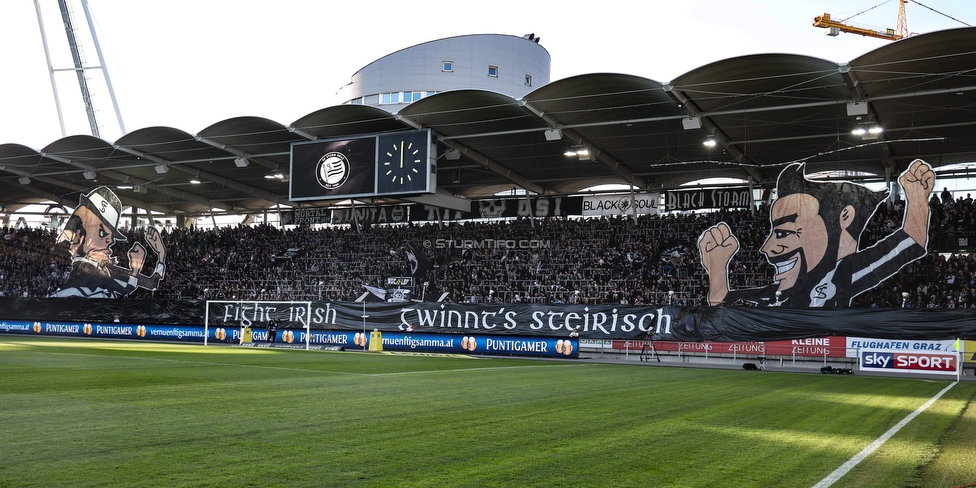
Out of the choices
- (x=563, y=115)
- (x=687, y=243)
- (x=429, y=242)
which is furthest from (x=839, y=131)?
(x=429, y=242)

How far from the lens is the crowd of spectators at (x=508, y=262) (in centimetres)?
3488

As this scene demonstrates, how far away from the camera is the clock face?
115 feet

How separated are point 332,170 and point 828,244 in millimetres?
21783

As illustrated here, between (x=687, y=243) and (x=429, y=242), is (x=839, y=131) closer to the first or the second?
(x=687, y=243)

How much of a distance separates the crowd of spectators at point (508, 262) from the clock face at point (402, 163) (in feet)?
27.0

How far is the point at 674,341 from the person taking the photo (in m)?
30.8

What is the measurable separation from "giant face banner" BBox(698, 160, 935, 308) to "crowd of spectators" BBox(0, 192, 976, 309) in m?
3.89

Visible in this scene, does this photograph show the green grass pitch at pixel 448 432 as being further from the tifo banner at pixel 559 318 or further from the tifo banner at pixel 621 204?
the tifo banner at pixel 621 204

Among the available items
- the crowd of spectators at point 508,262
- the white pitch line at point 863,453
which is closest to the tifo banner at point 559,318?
the crowd of spectators at point 508,262

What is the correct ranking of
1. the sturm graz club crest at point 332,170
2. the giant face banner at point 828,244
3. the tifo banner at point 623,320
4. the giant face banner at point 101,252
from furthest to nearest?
the giant face banner at point 101,252
the sturm graz club crest at point 332,170
the giant face banner at point 828,244
the tifo banner at point 623,320

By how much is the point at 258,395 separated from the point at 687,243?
1206 inches

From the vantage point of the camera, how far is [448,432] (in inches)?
370

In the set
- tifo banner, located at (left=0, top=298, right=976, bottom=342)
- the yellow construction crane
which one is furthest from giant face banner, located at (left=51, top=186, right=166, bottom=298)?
the yellow construction crane

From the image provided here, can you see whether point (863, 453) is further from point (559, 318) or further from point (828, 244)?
point (559, 318)
